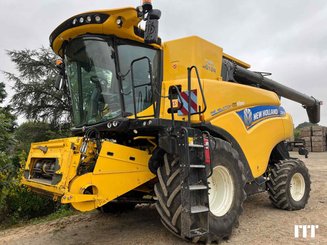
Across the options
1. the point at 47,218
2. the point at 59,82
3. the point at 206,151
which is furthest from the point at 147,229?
the point at 47,218

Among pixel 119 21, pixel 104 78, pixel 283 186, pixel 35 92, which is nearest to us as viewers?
pixel 119 21

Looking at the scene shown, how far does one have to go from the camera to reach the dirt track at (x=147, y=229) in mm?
4516

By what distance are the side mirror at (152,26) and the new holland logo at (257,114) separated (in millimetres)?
2159

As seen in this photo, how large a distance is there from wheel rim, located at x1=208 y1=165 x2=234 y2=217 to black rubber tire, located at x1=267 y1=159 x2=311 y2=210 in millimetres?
1833

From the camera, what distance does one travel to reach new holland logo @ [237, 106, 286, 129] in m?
5.53

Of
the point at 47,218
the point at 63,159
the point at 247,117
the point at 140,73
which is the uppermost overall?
the point at 140,73

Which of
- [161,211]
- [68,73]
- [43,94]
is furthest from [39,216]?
[43,94]

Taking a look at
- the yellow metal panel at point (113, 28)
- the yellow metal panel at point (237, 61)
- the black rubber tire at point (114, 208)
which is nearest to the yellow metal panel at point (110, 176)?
the yellow metal panel at point (113, 28)

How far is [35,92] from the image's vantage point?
2162 centimetres

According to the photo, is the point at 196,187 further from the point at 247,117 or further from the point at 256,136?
the point at 256,136

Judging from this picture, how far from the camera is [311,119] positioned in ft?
33.9

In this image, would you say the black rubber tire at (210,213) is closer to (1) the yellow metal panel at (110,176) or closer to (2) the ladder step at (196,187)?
(2) the ladder step at (196,187)

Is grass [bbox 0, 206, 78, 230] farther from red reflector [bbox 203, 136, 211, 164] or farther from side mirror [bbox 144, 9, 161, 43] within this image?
side mirror [bbox 144, 9, 161, 43]

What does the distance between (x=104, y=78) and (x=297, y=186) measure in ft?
14.2
